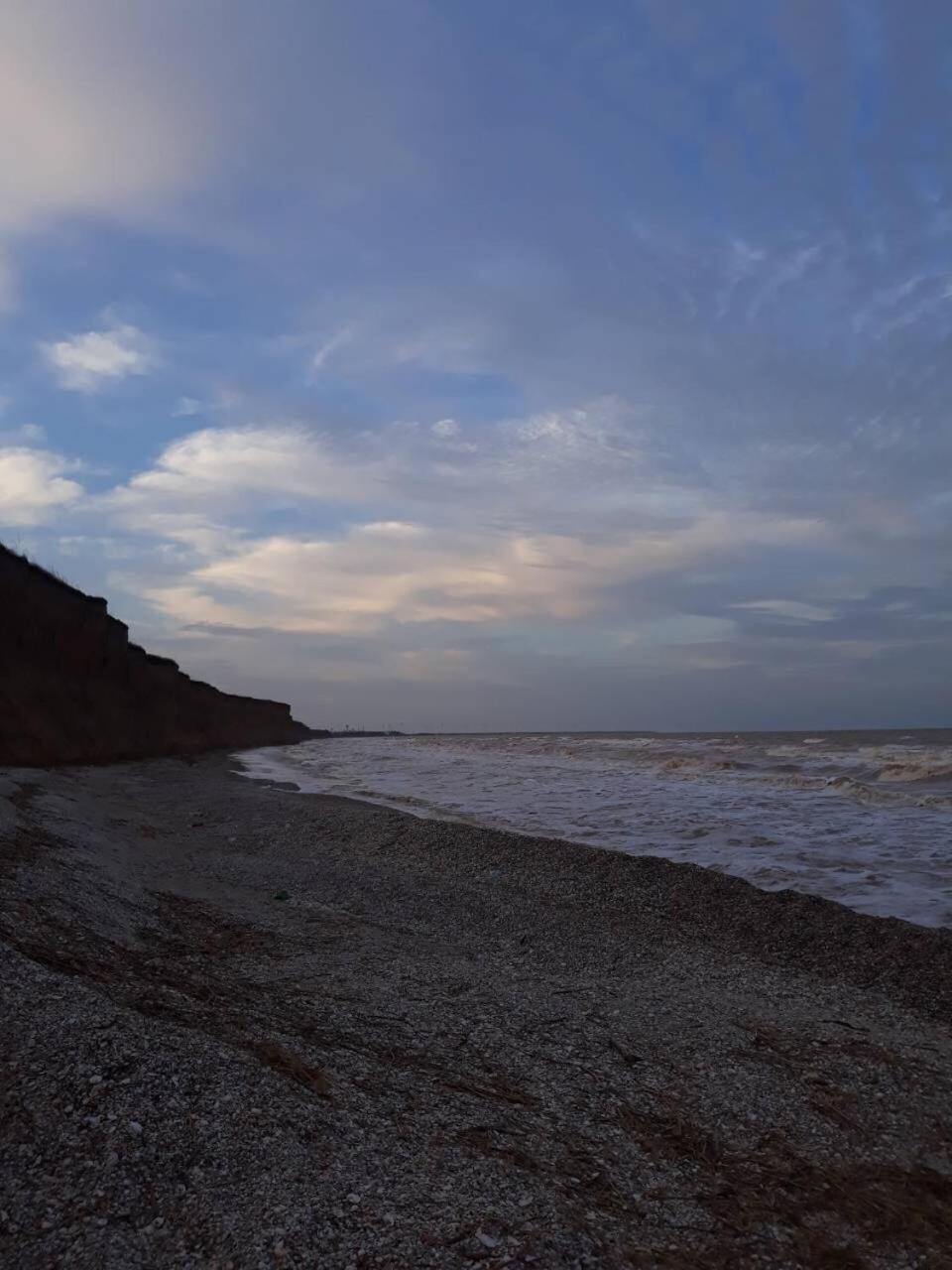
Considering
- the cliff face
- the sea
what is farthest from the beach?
the cliff face

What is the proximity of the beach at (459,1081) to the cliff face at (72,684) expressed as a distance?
1320 centimetres

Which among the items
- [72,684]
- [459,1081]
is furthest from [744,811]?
[72,684]

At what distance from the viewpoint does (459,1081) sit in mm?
3637

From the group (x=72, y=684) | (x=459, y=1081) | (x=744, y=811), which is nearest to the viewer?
(x=459, y=1081)

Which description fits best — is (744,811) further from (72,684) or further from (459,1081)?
(72,684)

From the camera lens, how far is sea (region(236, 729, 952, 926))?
28.1 ft

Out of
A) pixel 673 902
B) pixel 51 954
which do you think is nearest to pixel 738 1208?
pixel 51 954

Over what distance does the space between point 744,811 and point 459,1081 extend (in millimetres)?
10397

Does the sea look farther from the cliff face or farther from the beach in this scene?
the cliff face

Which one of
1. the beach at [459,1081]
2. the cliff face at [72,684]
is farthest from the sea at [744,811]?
the cliff face at [72,684]

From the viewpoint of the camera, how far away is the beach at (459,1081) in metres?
2.58

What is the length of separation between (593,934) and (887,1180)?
145 inches

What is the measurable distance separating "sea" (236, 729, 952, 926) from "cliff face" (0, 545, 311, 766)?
4.69 metres

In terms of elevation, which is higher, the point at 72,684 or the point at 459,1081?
the point at 72,684
